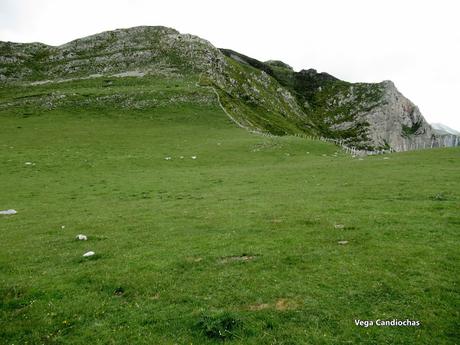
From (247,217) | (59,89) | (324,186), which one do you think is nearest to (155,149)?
(324,186)

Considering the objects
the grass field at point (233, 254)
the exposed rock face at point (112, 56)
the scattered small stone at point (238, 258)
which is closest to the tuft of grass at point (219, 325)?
the grass field at point (233, 254)

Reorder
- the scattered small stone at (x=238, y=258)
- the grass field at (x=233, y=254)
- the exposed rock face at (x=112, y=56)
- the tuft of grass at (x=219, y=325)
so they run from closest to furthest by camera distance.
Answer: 1. the tuft of grass at (x=219, y=325)
2. the grass field at (x=233, y=254)
3. the scattered small stone at (x=238, y=258)
4. the exposed rock face at (x=112, y=56)

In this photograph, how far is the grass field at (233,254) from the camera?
483 inches

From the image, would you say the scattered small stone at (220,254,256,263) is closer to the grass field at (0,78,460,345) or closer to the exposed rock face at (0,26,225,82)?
the grass field at (0,78,460,345)

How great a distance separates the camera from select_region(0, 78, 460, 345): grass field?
12.3 metres

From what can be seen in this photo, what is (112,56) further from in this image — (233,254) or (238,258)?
(238,258)

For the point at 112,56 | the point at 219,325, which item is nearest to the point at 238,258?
the point at 219,325

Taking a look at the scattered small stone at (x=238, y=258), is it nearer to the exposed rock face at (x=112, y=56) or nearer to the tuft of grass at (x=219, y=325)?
the tuft of grass at (x=219, y=325)

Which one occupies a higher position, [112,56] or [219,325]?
[112,56]

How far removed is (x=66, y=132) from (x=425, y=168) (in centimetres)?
6239

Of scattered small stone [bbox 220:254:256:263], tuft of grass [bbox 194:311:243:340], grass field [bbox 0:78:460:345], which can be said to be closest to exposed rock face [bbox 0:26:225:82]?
grass field [bbox 0:78:460:345]

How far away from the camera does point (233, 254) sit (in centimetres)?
1788

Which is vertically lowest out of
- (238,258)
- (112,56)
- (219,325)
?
(219,325)

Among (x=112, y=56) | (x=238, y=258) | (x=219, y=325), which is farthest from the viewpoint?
(x=112, y=56)
